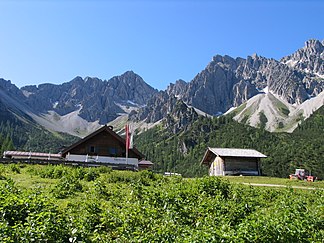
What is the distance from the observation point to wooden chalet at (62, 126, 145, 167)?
52.2m

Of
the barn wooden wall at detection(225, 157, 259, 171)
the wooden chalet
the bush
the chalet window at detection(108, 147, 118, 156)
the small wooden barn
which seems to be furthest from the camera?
the barn wooden wall at detection(225, 157, 259, 171)

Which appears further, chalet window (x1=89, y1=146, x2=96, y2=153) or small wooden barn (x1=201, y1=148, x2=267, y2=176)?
small wooden barn (x1=201, y1=148, x2=267, y2=176)

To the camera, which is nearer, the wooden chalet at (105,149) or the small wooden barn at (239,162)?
the wooden chalet at (105,149)

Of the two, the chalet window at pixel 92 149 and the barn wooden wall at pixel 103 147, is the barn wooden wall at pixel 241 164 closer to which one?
the barn wooden wall at pixel 103 147

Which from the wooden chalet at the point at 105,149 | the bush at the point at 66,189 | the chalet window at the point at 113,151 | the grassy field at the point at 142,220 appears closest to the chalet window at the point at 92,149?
the wooden chalet at the point at 105,149

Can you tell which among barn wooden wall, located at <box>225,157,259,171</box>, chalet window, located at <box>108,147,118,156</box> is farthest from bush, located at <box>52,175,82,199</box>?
barn wooden wall, located at <box>225,157,259,171</box>

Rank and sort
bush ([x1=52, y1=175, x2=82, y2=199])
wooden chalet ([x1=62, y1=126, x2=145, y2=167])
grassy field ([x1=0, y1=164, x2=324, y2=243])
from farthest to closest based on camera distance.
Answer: wooden chalet ([x1=62, y1=126, x2=145, y2=167])
bush ([x1=52, y1=175, x2=82, y2=199])
grassy field ([x1=0, y1=164, x2=324, y2=243])

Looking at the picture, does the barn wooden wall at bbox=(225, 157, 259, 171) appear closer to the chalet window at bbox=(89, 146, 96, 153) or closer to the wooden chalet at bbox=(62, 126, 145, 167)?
the wooden chalet at bbox=(62, 126, 145, 167)

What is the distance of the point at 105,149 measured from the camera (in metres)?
53.3

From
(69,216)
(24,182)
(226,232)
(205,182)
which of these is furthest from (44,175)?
(226,232)

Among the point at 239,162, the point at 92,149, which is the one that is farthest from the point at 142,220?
the point at 239,162

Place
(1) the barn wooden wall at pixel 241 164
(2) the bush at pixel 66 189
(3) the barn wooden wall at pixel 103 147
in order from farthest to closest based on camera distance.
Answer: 1. (1) the barn wooden wall at pixel 241 164
2. (3) the barn wooden wall at pixel 103 147
3. (2) the bush at pixel 66 189

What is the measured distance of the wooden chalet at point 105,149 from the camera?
52.2m

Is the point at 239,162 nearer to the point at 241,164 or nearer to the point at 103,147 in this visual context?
the point at 241,164
